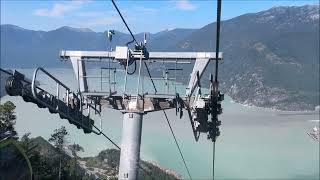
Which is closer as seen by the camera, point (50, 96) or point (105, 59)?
point (50, 96)

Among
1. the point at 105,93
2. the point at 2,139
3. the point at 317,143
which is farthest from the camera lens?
the point at 317,143

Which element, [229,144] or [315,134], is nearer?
[229,144]

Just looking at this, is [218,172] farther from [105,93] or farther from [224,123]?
[105,93]

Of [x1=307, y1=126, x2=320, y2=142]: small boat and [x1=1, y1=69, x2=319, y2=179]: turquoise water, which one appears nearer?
[x1=1, y1=69, x2=319, y2=179]: turquoise water

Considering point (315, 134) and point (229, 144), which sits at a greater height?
point (315, 134)

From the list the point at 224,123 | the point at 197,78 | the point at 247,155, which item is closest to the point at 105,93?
the point at 197,78

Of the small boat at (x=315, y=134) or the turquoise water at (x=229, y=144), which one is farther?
the small boat at (x=315, y=134)

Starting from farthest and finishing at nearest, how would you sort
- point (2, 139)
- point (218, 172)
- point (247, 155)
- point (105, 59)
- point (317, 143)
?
point (317, 143) → point (247, 155) → point (218, 172) → point (105, 59) → point (2, 139)

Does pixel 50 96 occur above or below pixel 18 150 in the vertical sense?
above
